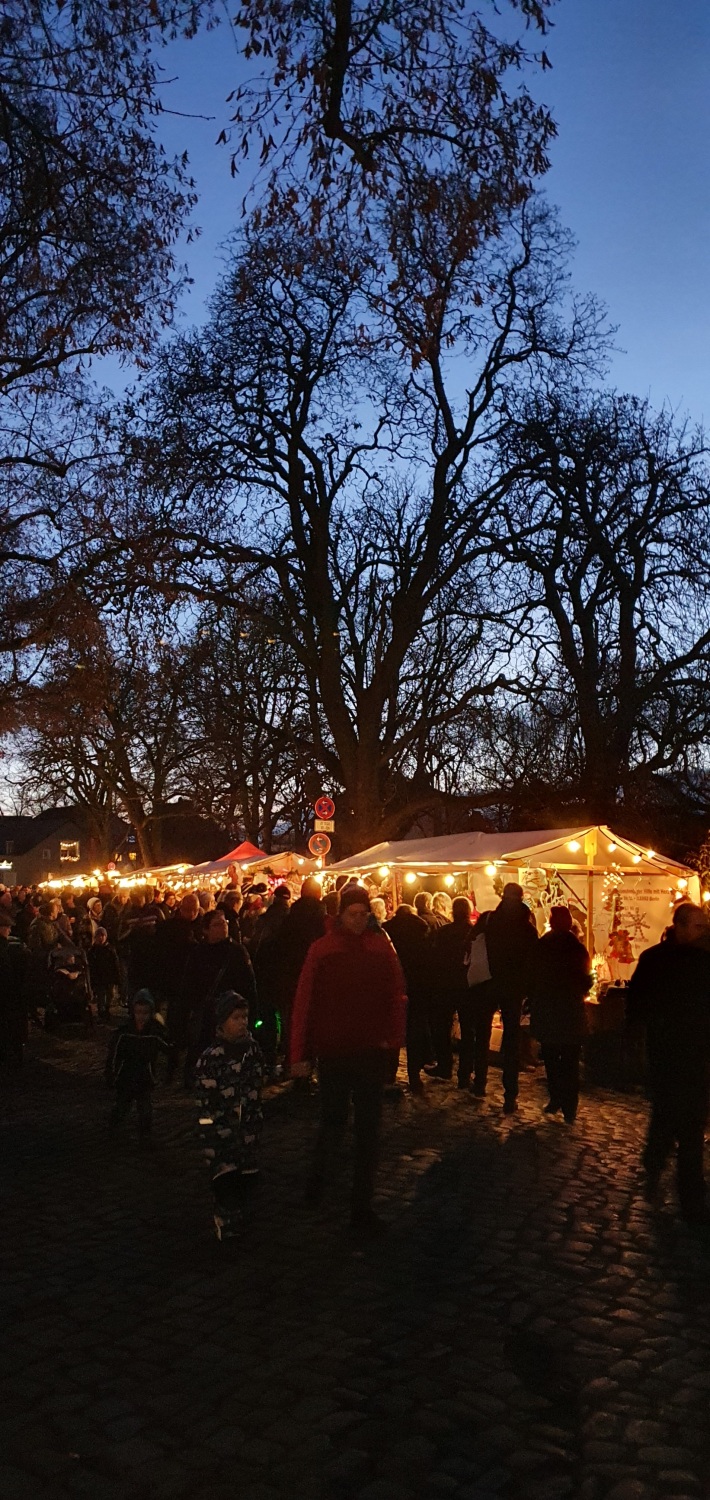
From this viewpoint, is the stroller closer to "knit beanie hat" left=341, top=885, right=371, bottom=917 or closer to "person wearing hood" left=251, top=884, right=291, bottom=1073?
"person wearing hood" left=251, top=884, right=291, bottom=1073

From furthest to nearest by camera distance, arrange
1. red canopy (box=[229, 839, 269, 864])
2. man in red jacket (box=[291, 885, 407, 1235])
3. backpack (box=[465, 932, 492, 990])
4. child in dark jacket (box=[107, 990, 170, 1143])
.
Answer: red canopy (box=[229, 839, 269, 864]) → backpack (box=[465, 932, 492, 990]) → child in dark jacket (box=[107, 990, 170, 1143]) → man in red jacket (box=[291, 885, 407, 1235])

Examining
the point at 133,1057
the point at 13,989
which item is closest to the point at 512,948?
the point at 133,1057

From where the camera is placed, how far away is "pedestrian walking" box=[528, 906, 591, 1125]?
1003 cm

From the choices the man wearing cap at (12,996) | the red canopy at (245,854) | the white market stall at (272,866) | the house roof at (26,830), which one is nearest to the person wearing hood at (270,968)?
the man wearing cap at (12,996)

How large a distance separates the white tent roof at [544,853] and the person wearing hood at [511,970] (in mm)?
4469

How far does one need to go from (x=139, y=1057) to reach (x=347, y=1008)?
281cm

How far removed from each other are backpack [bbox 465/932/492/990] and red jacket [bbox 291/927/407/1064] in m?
4.18

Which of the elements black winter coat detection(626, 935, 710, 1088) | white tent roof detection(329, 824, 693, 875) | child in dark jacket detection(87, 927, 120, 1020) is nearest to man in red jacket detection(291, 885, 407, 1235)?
black winter coat detection(626, 935, 710, 1088)

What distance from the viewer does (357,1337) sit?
4992mm

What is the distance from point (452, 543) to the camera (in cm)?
2469

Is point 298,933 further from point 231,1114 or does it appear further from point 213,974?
point 231,1114

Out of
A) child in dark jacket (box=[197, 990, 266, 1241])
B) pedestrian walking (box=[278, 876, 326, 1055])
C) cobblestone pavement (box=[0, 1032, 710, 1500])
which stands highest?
pedestrian walking (box=[278, 876, 326, 1055])

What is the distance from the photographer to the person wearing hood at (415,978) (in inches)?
462

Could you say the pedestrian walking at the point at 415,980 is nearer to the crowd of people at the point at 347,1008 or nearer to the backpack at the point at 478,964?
the crowd of people at the point at 347,1008
